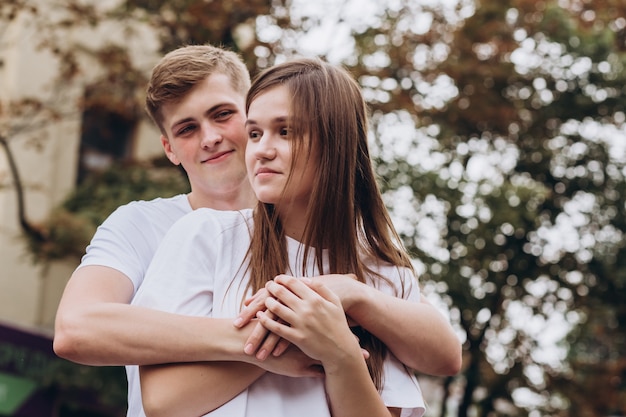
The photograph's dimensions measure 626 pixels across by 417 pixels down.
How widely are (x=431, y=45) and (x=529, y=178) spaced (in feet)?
9.63

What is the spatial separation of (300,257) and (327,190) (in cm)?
18

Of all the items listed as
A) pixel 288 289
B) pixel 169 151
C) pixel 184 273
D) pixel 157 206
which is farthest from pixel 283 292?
pixel 169 151

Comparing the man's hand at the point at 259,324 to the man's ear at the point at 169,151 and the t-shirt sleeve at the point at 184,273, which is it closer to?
the t-shirt sleeve at the point at 184,273

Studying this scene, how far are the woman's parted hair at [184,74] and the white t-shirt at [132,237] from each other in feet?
1.13

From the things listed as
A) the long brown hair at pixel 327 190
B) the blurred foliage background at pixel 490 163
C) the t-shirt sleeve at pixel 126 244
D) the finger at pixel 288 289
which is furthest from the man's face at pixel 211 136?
the blurred foliage background at pixel 490 163

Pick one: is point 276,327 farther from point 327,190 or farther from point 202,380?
point 327,190

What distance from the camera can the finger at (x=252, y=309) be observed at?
7.23ft

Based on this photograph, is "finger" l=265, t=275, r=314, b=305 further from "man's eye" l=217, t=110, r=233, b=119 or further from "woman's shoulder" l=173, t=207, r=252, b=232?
"man's eye" l=217, t=110, r=233, b=119

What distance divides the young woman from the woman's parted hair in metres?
0.68

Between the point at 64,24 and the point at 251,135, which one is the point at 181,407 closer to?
the point at 251,135

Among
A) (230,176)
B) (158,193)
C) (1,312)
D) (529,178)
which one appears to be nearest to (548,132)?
(529,178)

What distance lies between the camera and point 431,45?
1313 centimetres

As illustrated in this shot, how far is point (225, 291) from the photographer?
2.33 meters

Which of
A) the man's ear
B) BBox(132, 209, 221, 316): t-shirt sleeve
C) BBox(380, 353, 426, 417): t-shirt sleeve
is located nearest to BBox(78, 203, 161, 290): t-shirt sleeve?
BBox(132, 209, 221, 316): t-shirt sleeve
